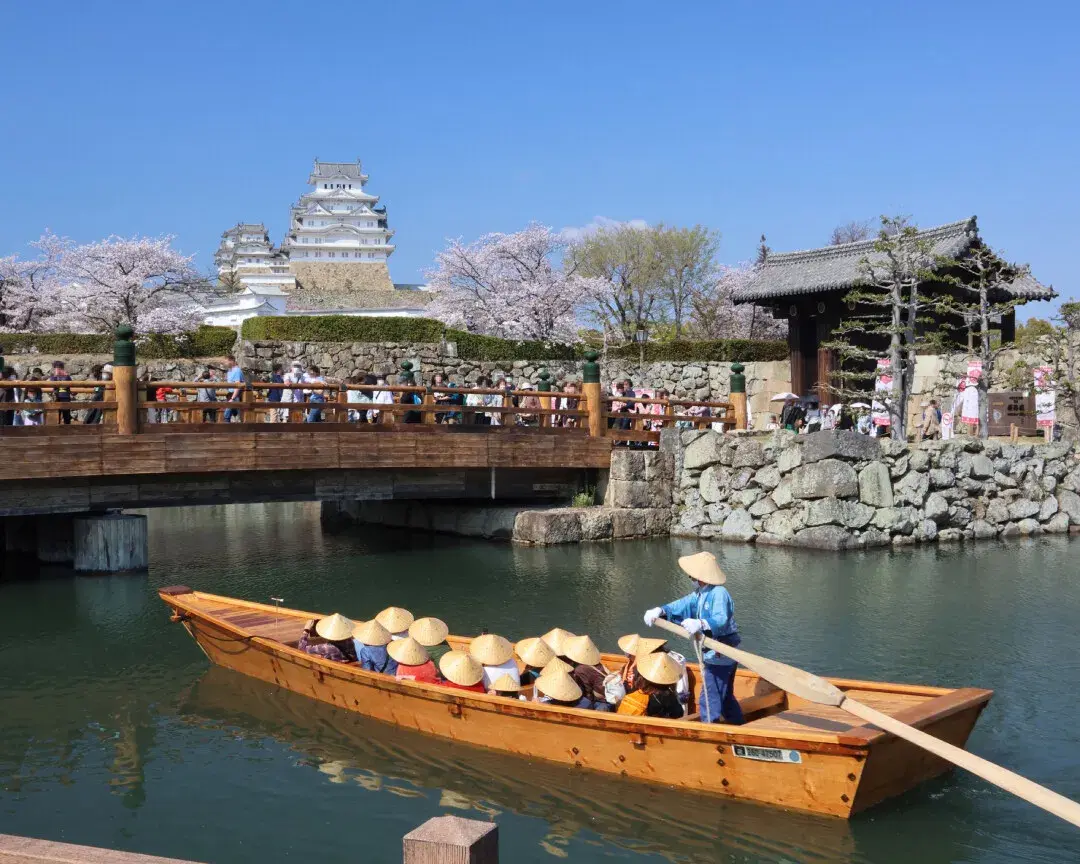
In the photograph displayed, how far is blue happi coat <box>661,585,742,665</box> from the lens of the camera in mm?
7562

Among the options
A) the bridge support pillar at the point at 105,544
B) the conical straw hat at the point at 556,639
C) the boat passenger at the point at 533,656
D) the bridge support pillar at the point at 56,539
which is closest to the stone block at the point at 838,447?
the conical straw hat at the point at 556,639

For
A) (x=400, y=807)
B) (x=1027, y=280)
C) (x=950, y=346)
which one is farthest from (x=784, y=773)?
(x=1027, y=280)

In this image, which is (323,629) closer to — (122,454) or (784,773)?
(784,773)

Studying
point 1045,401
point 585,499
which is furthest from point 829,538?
point 1045,401

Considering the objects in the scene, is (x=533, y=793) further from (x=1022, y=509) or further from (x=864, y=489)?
(x=1022, y=509)

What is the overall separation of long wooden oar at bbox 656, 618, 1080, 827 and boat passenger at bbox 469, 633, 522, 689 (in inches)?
71.9

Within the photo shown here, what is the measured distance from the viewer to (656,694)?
26.2ft

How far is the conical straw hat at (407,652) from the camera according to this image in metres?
8.91

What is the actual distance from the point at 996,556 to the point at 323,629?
1226 centimetres

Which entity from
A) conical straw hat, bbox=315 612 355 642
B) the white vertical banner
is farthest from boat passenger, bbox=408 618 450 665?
the white vertical banner

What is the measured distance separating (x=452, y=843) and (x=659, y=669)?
447 cm

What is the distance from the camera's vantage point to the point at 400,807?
7.64 meters

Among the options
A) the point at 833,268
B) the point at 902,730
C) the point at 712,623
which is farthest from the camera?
the point at 833,268

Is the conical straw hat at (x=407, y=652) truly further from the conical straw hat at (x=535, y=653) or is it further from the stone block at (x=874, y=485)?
the stone block at (x=874, y=485)
